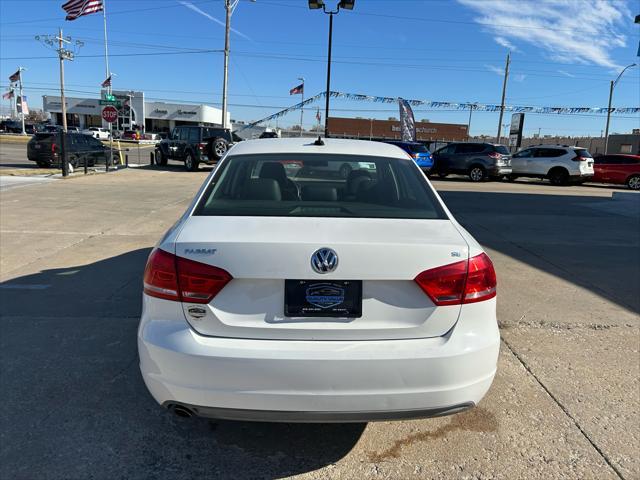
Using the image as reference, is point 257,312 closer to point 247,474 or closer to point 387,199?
point 247,474

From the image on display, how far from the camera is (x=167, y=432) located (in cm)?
288

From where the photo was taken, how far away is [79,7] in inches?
1072

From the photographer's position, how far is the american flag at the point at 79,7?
27172 millimetres

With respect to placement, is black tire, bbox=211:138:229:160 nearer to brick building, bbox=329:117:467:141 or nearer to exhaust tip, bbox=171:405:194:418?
exhaust tip, bbox=171:405:194:418

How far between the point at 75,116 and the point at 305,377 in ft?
302

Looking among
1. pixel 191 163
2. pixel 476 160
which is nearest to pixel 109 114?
pixel 191 163

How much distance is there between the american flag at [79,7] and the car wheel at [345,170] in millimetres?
29628

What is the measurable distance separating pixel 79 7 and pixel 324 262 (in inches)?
1232

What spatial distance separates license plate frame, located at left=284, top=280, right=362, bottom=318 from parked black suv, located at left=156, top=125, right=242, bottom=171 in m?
20.0

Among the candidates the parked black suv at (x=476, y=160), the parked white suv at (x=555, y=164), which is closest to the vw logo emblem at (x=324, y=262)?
the parked black suv at (x=476, y=160)

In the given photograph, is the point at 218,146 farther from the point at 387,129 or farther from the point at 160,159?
the point at 387,129

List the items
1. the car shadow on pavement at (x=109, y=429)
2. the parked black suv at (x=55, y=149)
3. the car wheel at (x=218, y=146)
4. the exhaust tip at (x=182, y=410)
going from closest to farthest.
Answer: the exhaust tip at (x=182, y=410) → the car shadow on pavement at (x=109, y=429) → the parked black suv at (x=55, y=149) → the car wheel at (x=218, y=146)

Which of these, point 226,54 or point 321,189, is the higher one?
point 226,54

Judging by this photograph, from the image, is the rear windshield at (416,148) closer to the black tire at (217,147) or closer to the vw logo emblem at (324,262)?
the black tire at (217,147)
